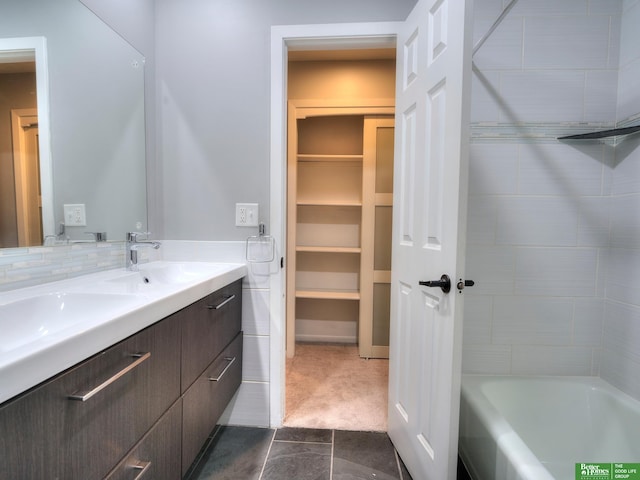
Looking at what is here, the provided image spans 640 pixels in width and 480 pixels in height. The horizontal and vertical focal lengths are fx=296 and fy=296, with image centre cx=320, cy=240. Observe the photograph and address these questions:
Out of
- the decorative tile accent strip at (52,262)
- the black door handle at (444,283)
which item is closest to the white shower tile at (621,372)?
the black door handle at (444,283)

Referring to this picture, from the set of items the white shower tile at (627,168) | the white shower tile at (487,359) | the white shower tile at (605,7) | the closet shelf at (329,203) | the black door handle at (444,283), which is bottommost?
the white shower tile at (487,359)

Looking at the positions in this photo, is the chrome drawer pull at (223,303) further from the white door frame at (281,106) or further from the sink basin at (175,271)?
the white door frame at (281,106)

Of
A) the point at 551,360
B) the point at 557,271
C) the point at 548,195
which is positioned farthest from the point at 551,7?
the point at 551,360

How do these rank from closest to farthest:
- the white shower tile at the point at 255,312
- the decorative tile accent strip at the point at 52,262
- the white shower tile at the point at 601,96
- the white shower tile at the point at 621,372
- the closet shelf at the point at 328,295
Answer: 1. the decorative tile accent strip at the point at 52,262
2. the white shower tile at the point at 621,372
3. the white shower tile at the point at 601,96
4. the white shower tile at the point at 255,312
5. the closet shelf at the point at 328,295

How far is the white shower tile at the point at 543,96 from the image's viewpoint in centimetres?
141

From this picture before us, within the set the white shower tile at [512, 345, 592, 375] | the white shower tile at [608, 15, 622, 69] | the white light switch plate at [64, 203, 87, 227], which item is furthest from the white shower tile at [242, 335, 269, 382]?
the white shower tile at [608, 15, 622, 69]

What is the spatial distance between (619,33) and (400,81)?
1011 mm

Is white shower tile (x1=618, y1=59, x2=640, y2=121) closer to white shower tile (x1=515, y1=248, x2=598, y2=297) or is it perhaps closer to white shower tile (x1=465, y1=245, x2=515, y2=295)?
white shower tile (x1=515, y1=248, x2=598, y2=297)

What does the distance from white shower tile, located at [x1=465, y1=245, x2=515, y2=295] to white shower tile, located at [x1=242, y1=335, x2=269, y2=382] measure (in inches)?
44.6

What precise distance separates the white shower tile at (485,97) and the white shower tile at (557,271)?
0.67m

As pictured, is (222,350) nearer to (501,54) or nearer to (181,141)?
(181,141)

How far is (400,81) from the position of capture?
1.46 metres

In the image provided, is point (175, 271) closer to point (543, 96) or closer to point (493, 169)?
point (493, 169)

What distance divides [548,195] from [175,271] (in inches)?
73.5
